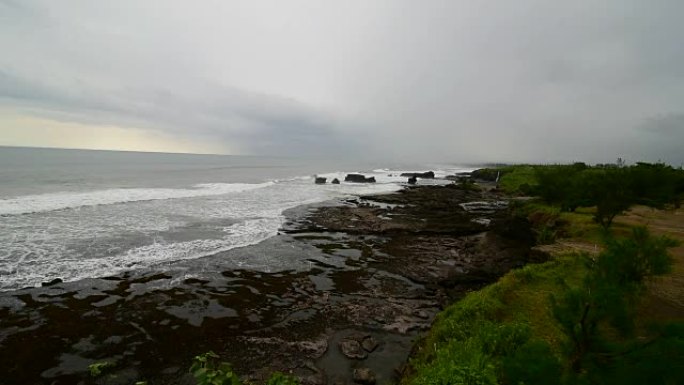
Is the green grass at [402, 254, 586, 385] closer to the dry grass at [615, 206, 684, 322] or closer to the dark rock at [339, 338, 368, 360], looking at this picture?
the dark rock at [339, 338, 368, 360]

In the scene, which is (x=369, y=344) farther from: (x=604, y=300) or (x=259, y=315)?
(x=604, y=300)

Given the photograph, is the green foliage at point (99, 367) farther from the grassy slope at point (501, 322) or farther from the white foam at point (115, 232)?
the grassy slope at point (501, 322)

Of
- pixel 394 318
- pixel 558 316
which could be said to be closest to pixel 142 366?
pixel 394 318

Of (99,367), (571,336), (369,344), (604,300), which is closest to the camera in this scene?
(604,300)

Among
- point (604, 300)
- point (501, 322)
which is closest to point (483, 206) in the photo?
point (501, 322)

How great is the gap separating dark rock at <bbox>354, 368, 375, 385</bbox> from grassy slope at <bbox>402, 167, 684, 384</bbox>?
952 mm

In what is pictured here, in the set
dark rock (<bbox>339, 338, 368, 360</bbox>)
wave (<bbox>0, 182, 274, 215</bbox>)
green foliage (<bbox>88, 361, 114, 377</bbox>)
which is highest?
wave (<bbox>0, 182, 274, 215</bbox>)

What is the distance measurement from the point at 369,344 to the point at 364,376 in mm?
1706

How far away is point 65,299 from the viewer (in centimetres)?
1336

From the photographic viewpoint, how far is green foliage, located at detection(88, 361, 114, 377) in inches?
363

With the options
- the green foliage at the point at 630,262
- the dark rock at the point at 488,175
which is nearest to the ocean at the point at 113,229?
the green foliage at the point at 630,262

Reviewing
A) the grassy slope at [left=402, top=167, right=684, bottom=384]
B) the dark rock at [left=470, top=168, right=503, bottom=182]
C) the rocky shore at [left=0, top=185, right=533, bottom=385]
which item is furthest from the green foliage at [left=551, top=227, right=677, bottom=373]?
the dark rock at [left=470, top=168, right=503, bottom=182]

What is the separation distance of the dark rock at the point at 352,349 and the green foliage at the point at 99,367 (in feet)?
21.6

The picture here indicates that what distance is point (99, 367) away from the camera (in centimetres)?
943
